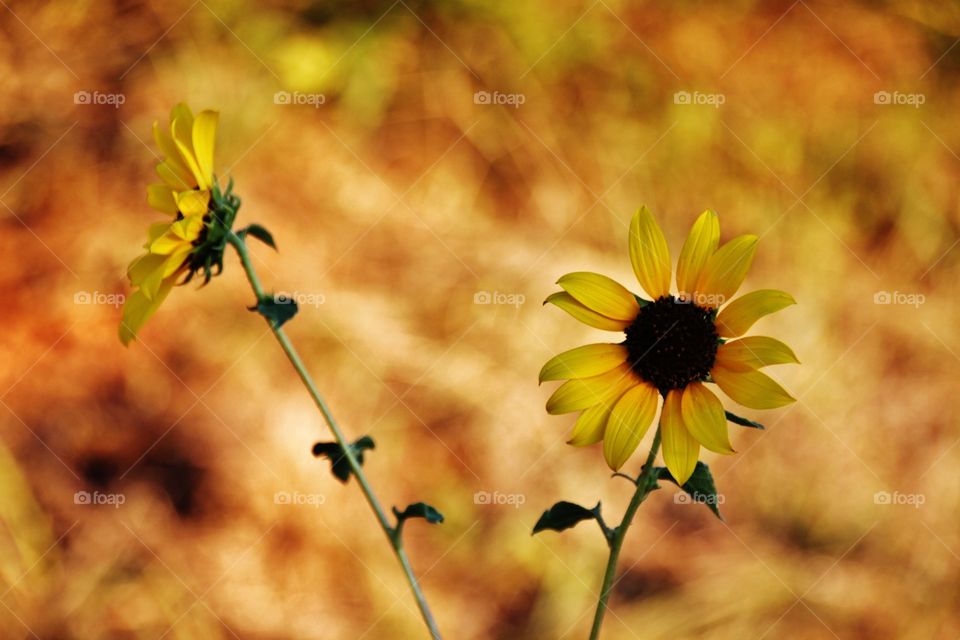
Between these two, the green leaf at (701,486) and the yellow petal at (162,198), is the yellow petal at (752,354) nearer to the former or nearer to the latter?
the green leaf at (701,486)

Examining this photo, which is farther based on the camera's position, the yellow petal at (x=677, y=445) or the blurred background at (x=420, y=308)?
the blurred background at (x=420, y=308)

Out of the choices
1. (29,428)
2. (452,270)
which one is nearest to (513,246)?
(452,270)

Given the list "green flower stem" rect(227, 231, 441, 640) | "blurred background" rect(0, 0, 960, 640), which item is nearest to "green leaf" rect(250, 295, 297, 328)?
"green flower stem" rect(227, 231, 441, 640)

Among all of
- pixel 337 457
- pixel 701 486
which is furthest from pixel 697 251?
pixel 337 457

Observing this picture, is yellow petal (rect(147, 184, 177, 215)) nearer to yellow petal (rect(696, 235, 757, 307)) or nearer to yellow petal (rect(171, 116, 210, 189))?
yellow petal (rect(171, 116, 210, 189))

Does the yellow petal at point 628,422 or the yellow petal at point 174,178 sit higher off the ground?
the yellow petal at point 174,178

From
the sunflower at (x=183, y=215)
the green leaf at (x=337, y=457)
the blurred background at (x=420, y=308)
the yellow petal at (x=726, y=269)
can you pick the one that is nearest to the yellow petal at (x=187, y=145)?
the sunflower at (x=183, y=215)
